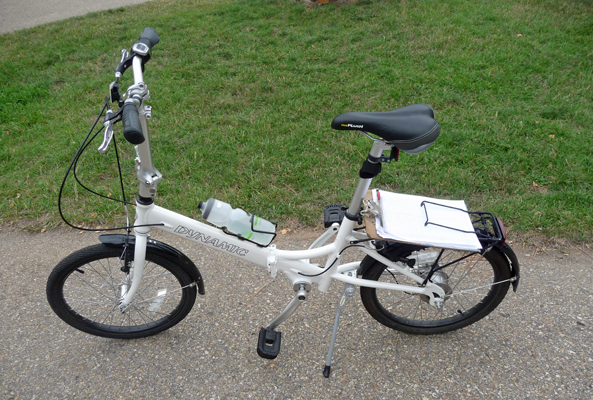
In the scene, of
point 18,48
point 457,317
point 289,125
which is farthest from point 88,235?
point 18,48

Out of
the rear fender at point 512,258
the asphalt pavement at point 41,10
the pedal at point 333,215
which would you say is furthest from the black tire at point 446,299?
the asphalt pavement at point 41,10

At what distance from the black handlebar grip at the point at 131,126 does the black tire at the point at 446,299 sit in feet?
4.61

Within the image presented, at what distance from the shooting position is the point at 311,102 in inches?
194

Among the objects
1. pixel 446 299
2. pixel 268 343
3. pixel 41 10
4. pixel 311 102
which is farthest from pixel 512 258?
pixel 41 10

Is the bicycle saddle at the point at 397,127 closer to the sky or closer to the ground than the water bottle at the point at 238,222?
closer to the sky

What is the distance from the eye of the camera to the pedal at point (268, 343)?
2.37 meters

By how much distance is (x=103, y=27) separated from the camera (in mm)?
7199

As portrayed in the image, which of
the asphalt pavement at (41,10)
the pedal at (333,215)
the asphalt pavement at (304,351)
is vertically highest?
the pedal at (333,215)

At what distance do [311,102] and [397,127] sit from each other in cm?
325

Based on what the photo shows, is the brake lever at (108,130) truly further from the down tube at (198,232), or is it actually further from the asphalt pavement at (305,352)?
the asphalt pavement at (305,352)

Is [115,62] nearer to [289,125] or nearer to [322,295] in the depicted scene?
[289,125]

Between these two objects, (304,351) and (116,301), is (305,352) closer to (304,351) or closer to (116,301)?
(304,351)

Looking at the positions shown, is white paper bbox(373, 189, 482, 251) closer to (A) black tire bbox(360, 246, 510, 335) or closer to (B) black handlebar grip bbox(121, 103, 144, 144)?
(A) black tire bbox(360, 246, 510, 335)

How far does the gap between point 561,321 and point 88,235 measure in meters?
3.57
